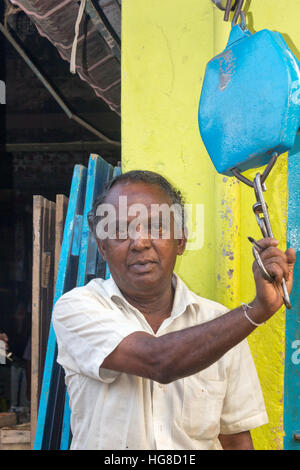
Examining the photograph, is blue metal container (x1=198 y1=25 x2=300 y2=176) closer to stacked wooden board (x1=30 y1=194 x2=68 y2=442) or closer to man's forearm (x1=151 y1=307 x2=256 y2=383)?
man's forearm (x1=151 y1=307 x2=256 y2=383)

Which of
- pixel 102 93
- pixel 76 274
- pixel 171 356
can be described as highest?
pixel 102 93

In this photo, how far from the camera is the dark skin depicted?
1.12m

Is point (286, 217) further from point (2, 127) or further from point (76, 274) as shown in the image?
point (2, 127)

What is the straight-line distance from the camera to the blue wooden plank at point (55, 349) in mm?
2131

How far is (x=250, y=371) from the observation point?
5.26 feet

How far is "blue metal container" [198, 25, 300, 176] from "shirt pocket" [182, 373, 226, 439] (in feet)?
2.07

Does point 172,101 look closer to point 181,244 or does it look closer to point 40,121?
point 181,244

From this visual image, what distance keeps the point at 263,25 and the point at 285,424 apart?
1514mm

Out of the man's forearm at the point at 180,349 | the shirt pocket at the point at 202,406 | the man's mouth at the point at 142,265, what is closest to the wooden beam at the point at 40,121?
the man's mouth at the point at 142,265

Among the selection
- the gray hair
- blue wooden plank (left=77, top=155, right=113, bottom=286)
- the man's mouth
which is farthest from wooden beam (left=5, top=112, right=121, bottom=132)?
the man's mouth

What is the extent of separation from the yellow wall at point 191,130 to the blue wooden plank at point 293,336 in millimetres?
30

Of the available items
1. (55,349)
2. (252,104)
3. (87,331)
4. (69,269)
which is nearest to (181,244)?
(87,331)
